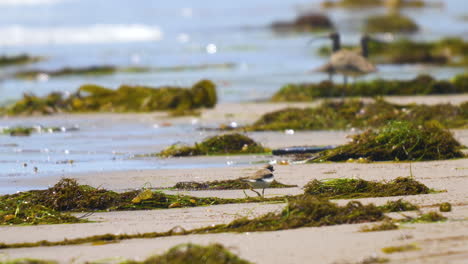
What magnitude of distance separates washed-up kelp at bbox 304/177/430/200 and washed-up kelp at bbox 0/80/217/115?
707 centimetres

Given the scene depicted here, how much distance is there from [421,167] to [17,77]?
19.0m

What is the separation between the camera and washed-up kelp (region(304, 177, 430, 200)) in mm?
5902

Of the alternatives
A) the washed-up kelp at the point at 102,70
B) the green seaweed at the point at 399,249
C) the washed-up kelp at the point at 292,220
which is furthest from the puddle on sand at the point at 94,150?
the washed-up kelp at the point at 102,70

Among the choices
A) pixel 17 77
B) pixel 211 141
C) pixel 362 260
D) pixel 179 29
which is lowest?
pixel 362 260

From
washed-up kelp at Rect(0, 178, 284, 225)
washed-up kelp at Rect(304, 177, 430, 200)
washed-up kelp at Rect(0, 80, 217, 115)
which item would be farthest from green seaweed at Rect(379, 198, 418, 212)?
washed-up kelp at Rect(0, 80, 217, 115)

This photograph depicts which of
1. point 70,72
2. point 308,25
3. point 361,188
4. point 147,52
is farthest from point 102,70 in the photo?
point 361,188

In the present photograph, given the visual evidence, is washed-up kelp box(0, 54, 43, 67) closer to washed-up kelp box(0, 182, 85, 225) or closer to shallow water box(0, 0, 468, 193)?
shallow water box(0, 0, 468, 193)

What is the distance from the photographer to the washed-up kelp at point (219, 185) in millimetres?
6445

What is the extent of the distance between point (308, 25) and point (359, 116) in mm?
29839

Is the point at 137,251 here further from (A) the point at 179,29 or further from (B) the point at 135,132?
(A) the point at 179,29

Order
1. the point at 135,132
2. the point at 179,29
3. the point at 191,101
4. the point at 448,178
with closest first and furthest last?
the point at 448,178 < the point at 135,132 < the point at 191,101 < the point at 179,29

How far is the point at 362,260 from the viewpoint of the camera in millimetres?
4285

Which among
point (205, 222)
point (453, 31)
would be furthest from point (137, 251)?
point (453, 31)

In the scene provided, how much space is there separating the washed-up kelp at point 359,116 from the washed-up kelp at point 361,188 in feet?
11.8
